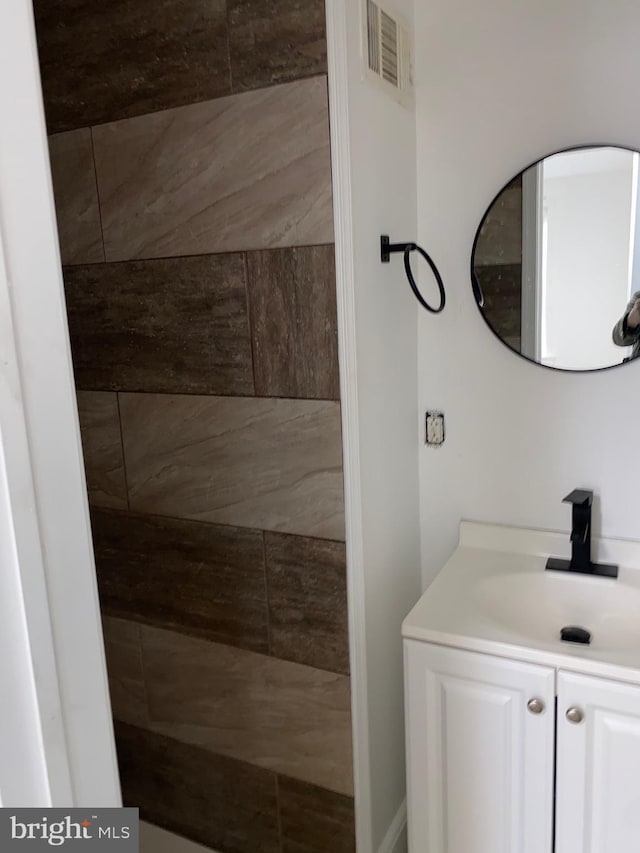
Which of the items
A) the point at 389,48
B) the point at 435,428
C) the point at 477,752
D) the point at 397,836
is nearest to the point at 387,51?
the point at 389,48

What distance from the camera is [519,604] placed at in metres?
1.64

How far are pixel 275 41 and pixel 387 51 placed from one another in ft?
0.84

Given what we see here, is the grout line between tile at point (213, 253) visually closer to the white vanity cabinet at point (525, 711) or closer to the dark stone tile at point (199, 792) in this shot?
the white vanity cabinet at point (525, 711)

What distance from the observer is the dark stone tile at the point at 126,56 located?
1.55m

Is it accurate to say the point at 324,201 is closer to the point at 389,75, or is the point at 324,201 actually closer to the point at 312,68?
the point at 312,68

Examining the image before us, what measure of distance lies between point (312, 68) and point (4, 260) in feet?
3.52

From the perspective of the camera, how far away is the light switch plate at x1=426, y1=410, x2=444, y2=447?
1848 millimetres

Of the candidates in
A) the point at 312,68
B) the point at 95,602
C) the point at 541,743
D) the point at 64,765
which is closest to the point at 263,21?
the point at 312,68

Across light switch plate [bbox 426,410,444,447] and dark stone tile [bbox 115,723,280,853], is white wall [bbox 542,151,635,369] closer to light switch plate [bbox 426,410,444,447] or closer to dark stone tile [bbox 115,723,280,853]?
light switch plate [bbox 426,410,444,447]

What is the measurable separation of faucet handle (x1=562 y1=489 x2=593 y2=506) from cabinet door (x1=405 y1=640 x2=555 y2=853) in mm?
397

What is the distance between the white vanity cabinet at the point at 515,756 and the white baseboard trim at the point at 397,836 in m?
0.24

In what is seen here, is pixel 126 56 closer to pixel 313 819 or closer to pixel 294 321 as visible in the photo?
pixel 294 321

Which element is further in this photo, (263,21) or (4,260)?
(263,21)

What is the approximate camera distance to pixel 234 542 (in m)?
1.77
